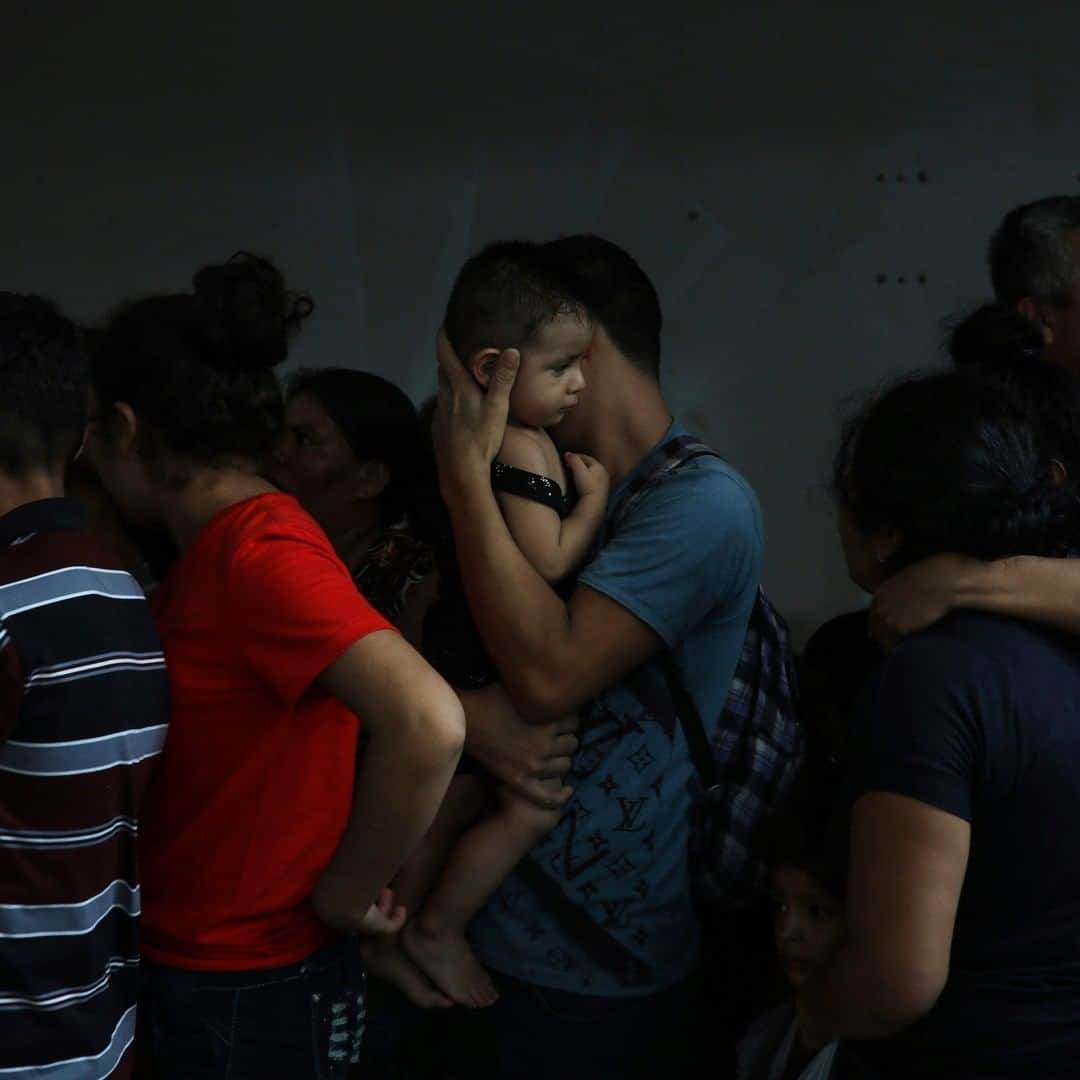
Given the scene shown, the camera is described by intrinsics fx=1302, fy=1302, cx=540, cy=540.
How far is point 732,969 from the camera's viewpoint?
201 cm

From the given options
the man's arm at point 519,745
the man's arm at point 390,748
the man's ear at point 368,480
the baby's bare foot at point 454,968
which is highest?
the man's ear at point 368,480

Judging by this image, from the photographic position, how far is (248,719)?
4.84 ft

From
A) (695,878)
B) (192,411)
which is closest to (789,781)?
(695,878)

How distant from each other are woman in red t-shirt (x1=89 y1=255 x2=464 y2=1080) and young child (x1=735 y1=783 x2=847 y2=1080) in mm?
574

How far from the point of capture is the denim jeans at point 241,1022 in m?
1.48

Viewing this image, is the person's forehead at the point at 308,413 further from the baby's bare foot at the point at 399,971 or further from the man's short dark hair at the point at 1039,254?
the man's short dark hair at the point at 1039,254

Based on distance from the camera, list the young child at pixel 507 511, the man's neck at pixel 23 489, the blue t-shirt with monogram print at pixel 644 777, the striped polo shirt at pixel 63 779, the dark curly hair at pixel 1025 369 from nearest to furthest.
A: the striped polo shirt at pixel 63 779 < the man's neck at pixel 23 489 < the dark curly hair at pixel 1025 369 < the blue t-shirt with monogram print at pixel 644 777 < the young child at pixel 507 511

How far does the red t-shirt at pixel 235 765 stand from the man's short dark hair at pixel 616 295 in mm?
648

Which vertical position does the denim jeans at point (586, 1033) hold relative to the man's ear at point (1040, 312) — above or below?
below

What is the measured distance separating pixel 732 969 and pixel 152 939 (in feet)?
3.01

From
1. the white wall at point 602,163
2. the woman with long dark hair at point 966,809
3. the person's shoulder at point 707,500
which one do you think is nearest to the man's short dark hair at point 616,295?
the person's shoulder at point 707,500

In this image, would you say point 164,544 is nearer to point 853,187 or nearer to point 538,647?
point 538,647

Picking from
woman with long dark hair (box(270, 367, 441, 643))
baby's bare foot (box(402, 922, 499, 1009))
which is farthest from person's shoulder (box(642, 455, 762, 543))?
baby's bare foot (box(402, 922, 499, 1009))

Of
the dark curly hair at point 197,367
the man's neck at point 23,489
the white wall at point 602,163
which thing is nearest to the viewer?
the man's neck at point 23,489
